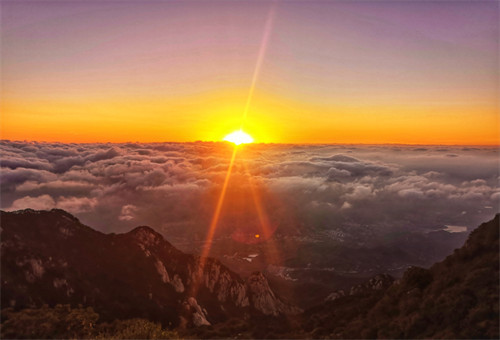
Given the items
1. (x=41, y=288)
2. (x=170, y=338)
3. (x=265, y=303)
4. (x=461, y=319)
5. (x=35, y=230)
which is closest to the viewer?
(x=461, y=319)

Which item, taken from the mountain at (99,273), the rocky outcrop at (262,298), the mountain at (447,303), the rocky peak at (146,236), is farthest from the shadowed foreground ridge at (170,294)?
the rocky outcrop at (262,298)

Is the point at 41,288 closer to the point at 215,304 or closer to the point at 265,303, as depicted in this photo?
the point at 215,304

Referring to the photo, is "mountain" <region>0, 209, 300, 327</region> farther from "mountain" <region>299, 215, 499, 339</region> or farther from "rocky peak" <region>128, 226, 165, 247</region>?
"mountain" <region>299, 215, 499, 339</region>

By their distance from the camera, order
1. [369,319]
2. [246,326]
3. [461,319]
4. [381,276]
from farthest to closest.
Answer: [381,276] < [246,326] < [369,319] < [461,319]

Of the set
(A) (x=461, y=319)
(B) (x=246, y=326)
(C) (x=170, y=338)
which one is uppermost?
(A) (x=461, y=319)

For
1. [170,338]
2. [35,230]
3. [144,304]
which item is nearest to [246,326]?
[170,338]

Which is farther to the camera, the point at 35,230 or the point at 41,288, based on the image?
the point at 35,230

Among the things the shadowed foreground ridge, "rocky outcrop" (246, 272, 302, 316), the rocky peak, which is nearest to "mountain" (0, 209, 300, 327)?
the rocky peak
